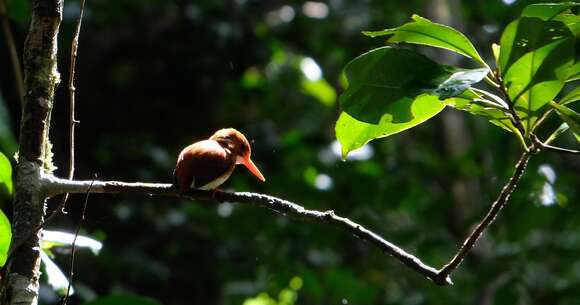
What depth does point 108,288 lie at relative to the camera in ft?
15.5

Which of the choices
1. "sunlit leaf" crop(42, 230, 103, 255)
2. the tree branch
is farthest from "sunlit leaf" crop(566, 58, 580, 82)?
"sunlit leaf" crop(42, 230, 103, 255)

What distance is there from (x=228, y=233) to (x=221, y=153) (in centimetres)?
303

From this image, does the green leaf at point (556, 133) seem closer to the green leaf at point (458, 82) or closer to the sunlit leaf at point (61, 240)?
the green leaf at point (458, 82)

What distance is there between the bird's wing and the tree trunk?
439 mm

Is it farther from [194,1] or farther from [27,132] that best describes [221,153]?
[194,1]

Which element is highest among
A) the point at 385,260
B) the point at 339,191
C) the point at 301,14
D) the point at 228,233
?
the point at 301,14

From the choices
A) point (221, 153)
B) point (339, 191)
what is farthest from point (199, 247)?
point (221, 153)

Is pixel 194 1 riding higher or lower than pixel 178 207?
higher

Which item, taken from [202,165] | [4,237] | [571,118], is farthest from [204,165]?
[571,118]

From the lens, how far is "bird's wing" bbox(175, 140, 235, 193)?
1.90m

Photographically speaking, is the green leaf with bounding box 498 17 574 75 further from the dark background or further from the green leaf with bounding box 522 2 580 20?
the dark background

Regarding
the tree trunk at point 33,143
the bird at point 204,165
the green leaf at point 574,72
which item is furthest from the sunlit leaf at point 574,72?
the tree trunk at point 33,143

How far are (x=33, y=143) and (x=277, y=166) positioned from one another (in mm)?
4029

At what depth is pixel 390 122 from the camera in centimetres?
152
